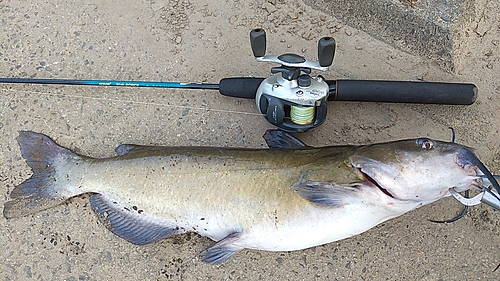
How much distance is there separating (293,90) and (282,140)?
0.91 feet

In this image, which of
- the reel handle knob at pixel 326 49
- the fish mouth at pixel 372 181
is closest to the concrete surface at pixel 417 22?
the reel handle knob at pixel 326 49

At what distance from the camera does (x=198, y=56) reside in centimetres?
274

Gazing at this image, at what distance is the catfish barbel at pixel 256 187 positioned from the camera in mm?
1916

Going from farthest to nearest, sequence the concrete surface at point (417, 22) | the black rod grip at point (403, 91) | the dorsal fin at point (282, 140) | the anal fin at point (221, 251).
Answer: the concrete surface at point (417, 22) → the black rod grip at point (403, 91) → the dorsal fin at point (282, 140) → the anal fin at point (221, 251)

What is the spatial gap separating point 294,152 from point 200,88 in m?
0.72

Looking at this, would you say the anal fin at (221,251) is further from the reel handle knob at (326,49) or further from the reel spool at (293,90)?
the reel handle knob at (326,49)

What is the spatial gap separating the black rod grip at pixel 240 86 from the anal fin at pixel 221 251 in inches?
30.2

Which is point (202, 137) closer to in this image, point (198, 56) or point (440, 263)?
point (198, 56)

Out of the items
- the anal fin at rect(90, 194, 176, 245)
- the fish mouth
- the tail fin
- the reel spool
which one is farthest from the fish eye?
the tail fin

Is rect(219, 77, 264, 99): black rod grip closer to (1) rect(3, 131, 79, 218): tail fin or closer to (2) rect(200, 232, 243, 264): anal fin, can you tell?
(2) rect(200, 232, 243, 264): anal fin

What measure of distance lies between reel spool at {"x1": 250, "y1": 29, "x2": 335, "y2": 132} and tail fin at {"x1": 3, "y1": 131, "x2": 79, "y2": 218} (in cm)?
109

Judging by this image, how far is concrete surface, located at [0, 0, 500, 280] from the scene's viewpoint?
239 cm

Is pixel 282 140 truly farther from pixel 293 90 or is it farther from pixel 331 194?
pixel 331 194

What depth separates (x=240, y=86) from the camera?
2.44 m
